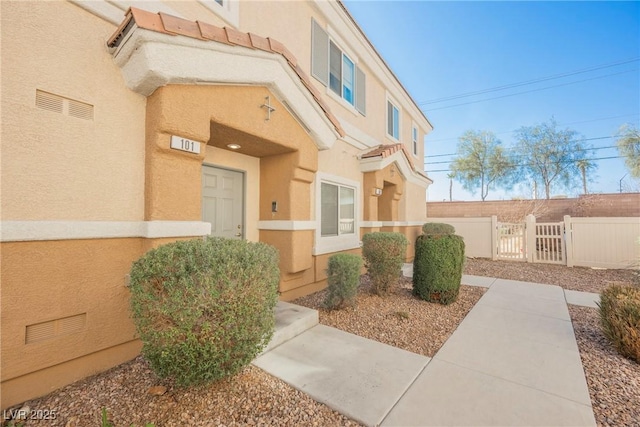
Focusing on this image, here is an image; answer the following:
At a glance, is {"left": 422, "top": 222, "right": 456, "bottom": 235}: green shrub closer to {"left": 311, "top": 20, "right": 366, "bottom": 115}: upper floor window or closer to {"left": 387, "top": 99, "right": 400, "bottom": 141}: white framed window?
{"left": 387, "top": 99, "right": 400, "bottom": 141}: white framed window

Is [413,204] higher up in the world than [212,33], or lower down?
lower down

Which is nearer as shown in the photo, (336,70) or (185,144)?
(185,144)

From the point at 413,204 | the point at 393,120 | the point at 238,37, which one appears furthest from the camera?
the point at 413,204

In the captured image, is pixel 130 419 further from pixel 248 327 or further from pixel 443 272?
pixel 443 272

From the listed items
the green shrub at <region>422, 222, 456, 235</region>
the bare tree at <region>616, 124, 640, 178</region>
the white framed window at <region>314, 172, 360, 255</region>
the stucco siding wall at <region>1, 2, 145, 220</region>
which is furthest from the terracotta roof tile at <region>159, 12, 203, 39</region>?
the bare tree at <region>616, 124, 640, 178</region>

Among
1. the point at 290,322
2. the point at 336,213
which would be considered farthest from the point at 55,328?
the point at 336,213

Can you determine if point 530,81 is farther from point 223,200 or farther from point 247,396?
point 247,396

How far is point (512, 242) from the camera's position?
38.8 feet

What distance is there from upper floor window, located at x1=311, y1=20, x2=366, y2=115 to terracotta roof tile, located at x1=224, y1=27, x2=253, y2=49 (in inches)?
124

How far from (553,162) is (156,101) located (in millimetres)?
34343

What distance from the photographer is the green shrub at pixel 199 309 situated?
235 centimetres

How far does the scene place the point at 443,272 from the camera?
5.80 m

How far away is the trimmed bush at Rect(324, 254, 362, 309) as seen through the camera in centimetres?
525

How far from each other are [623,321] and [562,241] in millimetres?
9031
